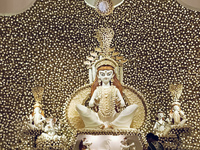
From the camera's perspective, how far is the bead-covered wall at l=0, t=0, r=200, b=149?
3957 millimetres

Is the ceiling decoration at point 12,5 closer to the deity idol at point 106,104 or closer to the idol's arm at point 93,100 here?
the deity idol at point 106,104

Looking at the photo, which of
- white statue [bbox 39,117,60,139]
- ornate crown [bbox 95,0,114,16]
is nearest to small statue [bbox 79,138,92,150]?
white statue [bbox 39,117,60,139]

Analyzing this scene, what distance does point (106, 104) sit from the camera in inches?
123

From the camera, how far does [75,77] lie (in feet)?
13.3

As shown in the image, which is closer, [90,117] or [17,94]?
[90,117]

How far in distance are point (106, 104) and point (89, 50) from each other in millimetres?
1211

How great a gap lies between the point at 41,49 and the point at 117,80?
1.24m

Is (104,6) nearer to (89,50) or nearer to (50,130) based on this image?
(89,50)

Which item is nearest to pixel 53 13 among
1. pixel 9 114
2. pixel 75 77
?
pixel 75 77

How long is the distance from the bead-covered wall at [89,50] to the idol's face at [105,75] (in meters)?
0.82

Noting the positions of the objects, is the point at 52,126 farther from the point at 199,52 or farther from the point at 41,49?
the point at 199,52

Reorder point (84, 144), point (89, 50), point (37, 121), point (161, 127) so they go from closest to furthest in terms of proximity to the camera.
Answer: point (84, 144) → point (37, 121) → point (161, 127) → point (89, 50)

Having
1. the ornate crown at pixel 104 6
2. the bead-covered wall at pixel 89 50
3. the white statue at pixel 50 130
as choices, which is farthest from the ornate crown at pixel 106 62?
the white statue at pixel 50 130

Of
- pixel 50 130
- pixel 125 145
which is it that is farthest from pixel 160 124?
pixel 50 130
